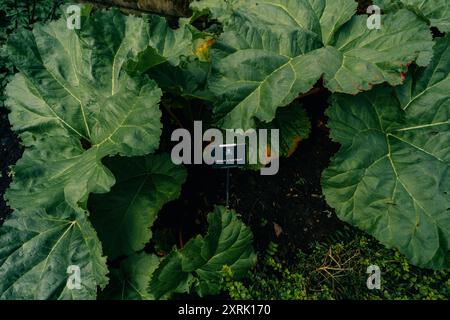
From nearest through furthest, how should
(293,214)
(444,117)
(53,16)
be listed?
(444,117) → (293,214) → (53,16)

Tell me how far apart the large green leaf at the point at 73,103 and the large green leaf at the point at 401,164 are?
3.01 feet

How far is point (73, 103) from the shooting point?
93.7 inches

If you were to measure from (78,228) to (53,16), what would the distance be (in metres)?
1.42

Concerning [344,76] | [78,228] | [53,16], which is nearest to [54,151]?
[78,228]

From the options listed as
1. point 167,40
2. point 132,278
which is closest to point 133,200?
point 132,278

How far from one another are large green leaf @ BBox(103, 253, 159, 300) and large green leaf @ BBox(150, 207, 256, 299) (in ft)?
0.35

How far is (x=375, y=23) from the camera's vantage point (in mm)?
2277

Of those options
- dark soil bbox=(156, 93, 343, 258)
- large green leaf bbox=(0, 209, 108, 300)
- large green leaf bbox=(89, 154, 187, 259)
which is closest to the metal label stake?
large green leaf bbox=(89, 154, 187, 259)

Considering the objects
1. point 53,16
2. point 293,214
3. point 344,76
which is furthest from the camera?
point 53,16

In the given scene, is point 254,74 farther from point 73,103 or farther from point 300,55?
point 73,103

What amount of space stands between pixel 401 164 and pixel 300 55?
697 mm

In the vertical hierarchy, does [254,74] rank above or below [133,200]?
above

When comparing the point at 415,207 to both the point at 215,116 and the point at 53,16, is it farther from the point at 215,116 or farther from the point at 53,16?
the point at 53,16

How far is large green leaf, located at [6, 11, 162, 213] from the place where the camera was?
6.84 ft
